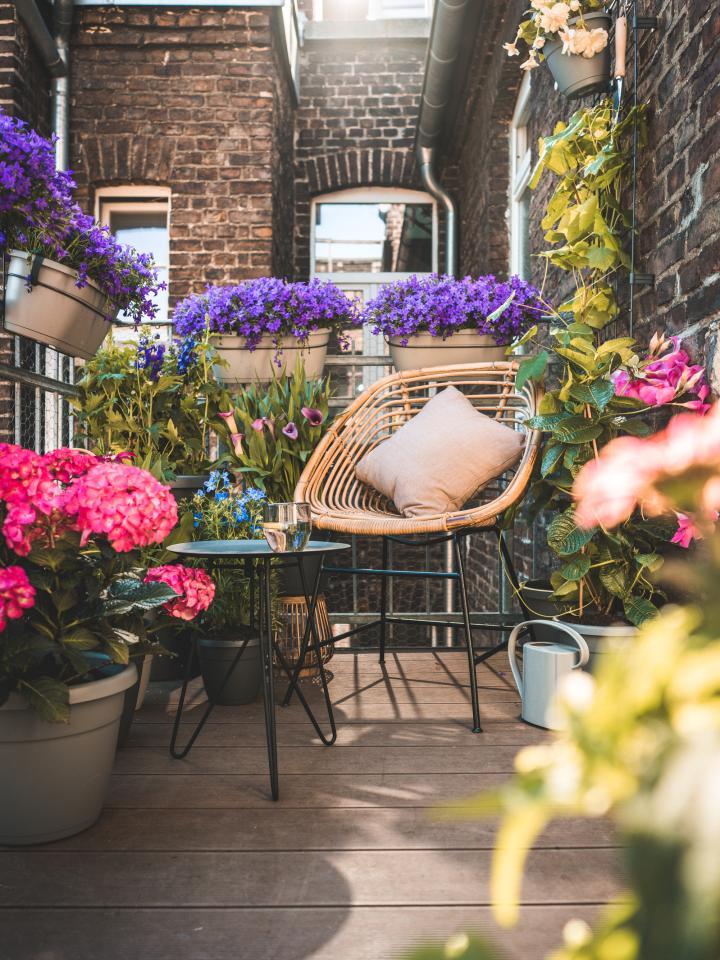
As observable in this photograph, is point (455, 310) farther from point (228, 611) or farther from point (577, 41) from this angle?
point (228, 611)

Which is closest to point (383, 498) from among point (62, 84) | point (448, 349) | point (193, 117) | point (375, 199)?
point (448, 349)

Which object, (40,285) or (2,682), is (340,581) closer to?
(40,285)

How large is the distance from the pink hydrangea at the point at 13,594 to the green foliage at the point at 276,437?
4.32 ft

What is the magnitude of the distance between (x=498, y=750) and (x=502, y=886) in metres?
1.49

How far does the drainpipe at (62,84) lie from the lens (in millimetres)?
4672

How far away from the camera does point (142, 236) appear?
5.42m

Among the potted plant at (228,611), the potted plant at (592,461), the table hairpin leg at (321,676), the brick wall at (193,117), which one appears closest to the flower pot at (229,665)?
the potted plant at (228,611)

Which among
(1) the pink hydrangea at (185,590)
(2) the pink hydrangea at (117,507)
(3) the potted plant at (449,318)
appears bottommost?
(1) the pink hydrangea at (185,590)

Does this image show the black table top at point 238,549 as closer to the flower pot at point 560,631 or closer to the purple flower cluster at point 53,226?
the flower pot at point 560,631

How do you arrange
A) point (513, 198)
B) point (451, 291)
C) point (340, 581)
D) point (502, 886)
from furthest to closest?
point (340, 581) → point (513, 198) → point (451, 291) → point (502, 886)

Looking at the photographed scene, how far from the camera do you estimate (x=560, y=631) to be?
1.86 metres

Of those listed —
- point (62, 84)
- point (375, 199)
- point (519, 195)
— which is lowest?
point (519, 195)

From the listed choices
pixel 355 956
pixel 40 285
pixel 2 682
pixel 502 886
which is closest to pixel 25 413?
pixel 40 285

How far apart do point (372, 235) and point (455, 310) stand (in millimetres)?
3967
